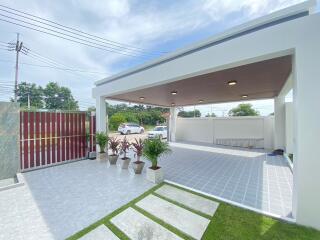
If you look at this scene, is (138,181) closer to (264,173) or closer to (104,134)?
(104,134)

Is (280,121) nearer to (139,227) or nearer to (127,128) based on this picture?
(139,227)

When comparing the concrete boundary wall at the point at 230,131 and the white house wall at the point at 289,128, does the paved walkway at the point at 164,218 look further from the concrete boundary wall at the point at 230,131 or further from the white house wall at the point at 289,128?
the concrete boundary wall at the point at 230,131

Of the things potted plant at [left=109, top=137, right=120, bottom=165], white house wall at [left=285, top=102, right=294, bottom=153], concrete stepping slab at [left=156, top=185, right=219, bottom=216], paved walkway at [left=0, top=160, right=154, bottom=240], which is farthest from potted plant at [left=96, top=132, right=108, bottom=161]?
white house wall at [left=285, top=102, right=294, bottom=153]

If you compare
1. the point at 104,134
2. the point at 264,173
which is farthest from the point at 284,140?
the point at 104,134

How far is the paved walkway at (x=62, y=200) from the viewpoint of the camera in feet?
8.64

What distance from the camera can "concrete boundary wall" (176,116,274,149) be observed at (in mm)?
10305

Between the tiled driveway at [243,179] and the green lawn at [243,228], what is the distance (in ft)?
1.45

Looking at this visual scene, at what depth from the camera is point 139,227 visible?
8.81ft

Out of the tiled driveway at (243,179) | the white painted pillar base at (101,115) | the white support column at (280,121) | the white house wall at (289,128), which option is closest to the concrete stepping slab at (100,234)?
the tiled driveway at (243,179)

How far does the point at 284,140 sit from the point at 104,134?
8928 millimetres

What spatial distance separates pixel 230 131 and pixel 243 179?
731 cm

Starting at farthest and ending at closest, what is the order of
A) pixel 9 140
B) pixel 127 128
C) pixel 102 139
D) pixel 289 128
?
pixel 127 128 < pixel 289 128 < pixel 102 139 < pixel 9 140

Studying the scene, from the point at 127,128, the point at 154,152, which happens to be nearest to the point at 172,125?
the point at 127,128

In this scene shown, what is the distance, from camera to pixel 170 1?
18.0 feet
